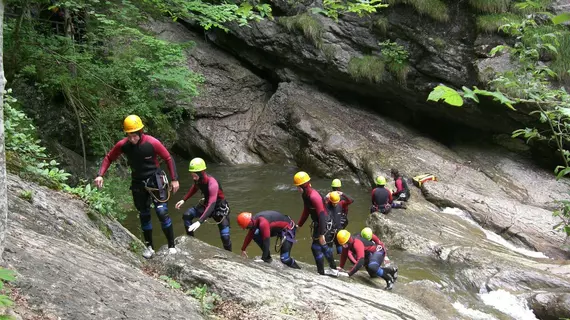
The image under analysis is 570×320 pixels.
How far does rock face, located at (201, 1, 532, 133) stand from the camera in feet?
47.4

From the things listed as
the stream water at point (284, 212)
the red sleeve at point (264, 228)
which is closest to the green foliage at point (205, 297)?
the red sleeve at point (264, 228)

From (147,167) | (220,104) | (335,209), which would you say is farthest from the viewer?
(220,104)

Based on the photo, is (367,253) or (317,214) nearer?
(317,214)

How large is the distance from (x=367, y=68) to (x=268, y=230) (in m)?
10.8

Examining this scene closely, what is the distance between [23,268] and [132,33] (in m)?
7.06

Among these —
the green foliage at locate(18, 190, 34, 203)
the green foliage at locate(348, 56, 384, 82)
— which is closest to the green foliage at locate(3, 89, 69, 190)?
the green foliage at locate(18, 190, 34, 203)

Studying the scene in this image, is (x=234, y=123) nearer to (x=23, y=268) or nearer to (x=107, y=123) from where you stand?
(x=107, y=123)

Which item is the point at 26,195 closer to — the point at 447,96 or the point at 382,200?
the point at 447,96

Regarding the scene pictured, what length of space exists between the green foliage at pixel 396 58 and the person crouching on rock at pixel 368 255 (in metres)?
9.19

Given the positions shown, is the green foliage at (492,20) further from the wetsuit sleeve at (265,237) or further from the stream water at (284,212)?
the wetsuit sleeve at (265,237)

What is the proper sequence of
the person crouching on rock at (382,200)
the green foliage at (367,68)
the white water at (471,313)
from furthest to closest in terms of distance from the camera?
the green foliage at (367,68) < the person crouching on rock at (382,200) < the white water at (471,313)

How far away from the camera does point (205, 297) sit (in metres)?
4.72

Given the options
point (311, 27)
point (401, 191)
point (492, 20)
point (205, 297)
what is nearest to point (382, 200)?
point (401, 191)

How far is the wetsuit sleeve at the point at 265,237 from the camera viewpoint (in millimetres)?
6582
